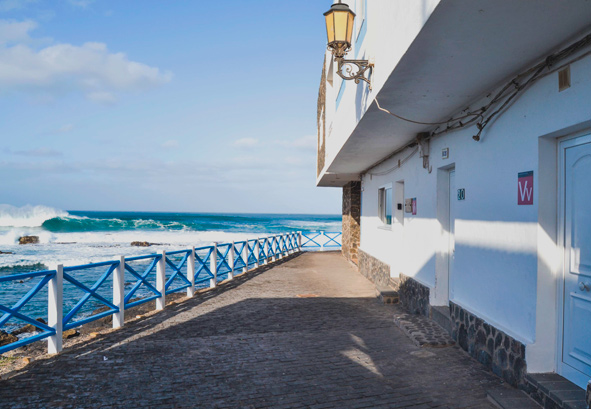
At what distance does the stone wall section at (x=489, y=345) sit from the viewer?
3.80m

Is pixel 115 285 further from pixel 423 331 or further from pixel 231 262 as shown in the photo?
pixel 231 262

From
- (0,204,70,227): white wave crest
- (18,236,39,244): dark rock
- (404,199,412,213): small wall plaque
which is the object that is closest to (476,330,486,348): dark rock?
(404,199,412,213): small wall plaque

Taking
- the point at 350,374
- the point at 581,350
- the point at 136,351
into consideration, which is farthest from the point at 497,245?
the point at 136,351

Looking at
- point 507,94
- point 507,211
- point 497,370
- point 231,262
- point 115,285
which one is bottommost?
point 497,370

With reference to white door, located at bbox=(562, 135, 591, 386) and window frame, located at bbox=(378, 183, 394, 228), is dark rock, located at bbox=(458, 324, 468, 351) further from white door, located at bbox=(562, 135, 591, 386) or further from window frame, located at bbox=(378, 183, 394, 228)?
window frame, located at bbox=(378, 183, 394, 228)

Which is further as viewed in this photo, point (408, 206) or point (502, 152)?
point (408, 206)

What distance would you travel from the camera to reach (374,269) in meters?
10.8

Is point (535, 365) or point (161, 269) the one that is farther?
point (161, 269)

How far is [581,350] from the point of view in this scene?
10.8ft

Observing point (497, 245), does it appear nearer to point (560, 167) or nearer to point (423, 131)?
point (560, 167)

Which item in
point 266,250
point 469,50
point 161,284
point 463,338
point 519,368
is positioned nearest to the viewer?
point 469,50

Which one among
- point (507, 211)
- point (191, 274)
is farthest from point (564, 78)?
point (191, 274)

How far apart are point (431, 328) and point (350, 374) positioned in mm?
2031

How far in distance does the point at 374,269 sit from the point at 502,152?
6.85m
